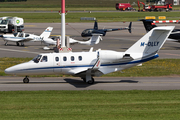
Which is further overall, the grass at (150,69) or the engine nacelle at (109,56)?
the grass at (150,69)

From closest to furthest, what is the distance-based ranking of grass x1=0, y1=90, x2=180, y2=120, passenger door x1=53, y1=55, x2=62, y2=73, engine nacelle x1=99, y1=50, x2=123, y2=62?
grass x1=0, y1=90, x2=180, y2=120, passenger door x1=53, y1=55, x2=62, y2=73, engine nacelle x1=99, y1=50, x2=123, y2=62

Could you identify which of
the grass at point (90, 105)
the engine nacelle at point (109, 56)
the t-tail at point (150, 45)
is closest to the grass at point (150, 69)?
the t-tail at point (150, 45)

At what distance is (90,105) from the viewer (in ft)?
53.4

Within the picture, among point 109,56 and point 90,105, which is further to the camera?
point 109,56

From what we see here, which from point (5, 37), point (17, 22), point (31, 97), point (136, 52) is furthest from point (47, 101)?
point (17, 22)

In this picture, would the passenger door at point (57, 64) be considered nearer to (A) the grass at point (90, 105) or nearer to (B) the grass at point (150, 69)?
(A) the grass at point (90, 105)

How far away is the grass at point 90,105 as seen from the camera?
560 inches

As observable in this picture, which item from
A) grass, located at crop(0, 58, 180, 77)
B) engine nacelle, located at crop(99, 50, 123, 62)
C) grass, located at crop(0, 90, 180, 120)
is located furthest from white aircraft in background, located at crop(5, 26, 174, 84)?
grass, located at crop(0, 58, 180, 77)

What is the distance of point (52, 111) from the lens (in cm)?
1502

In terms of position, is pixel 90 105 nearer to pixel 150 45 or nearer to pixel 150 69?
pixel 150 45

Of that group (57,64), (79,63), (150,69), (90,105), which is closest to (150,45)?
(79,63)

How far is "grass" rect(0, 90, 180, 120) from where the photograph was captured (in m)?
14.2

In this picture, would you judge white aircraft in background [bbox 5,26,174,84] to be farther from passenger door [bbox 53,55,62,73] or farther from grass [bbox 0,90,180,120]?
grass [bbox 0,90,180,120]

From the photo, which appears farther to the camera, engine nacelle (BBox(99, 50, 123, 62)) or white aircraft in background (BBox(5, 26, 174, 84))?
engine nacelle (BBox(99, 50, 123, 62))
